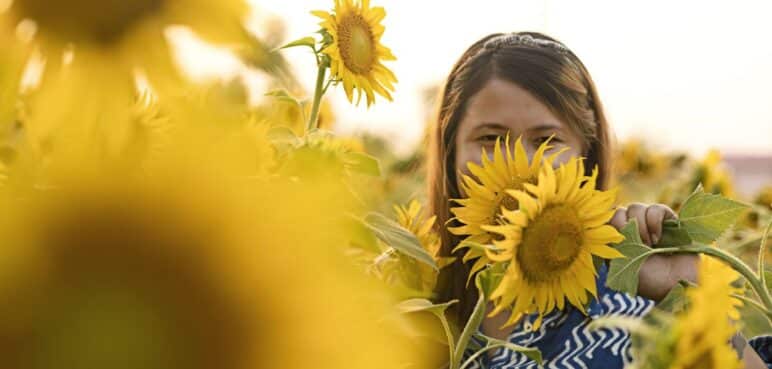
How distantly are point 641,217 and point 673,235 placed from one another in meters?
0.05

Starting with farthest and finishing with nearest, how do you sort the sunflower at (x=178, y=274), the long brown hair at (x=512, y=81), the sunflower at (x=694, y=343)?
1. the long brown hair at (x=512, y=81)
2. the sunflower at (x=694, y=343)
3. the sunflower at (x=178, y=274)

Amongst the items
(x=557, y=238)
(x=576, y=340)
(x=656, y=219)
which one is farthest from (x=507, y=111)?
(x=557, y=238)

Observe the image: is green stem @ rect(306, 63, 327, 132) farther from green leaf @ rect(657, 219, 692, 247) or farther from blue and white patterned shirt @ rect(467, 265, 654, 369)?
blue and white patterned shirt @ rect(467, 265, 654, 369)

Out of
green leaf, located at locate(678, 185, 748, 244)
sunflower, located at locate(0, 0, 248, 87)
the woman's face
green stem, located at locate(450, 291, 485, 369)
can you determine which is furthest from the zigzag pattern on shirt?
sunflower, located at locate(0, 0, 248, 87)

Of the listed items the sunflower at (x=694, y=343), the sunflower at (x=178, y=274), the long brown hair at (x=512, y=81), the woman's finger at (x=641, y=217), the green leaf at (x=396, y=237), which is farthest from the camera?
the long brown hair at (x=512, y=81)

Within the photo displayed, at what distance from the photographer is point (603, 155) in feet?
3.64

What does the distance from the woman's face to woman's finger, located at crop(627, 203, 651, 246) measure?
21 centimetres

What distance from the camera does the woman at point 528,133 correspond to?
2.75 feet

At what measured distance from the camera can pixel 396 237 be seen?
0.40 meters

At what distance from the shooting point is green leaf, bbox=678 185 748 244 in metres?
0.54

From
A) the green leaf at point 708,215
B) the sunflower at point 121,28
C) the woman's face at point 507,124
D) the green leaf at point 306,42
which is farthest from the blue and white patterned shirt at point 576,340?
the sunflower at point 121,28

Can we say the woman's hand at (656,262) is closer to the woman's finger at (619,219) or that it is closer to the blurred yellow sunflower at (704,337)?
the woman's finger at (619,219)

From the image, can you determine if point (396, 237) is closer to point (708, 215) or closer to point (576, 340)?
point (708, 215)

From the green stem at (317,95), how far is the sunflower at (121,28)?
0.30m
